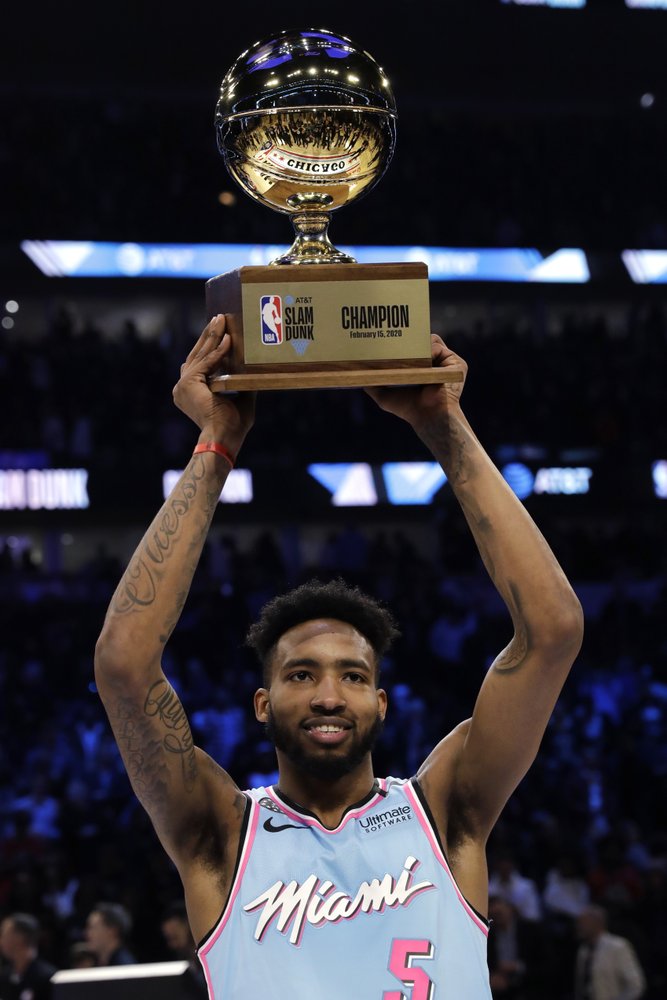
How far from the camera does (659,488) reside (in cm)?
1468

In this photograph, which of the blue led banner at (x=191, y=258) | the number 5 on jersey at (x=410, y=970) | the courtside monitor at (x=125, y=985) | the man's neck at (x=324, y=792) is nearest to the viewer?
the number 5 on jersey at (x=410, y=970)

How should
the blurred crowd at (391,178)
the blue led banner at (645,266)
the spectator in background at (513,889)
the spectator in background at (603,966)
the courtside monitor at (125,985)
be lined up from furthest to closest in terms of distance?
the blue led banner at (645,266), the blurred crowd at (391,178), the spectator in background at (513,889), the spectator in background at (603,966), the courtside monitor at (125,985)

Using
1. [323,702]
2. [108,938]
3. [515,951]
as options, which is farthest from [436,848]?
[515,951]

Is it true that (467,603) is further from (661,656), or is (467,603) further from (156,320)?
(156,320)

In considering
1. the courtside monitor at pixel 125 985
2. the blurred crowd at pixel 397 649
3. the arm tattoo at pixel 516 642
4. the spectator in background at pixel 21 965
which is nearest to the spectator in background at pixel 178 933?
the blurred crowd at pixel 397 649

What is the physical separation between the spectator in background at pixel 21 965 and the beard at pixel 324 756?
4110 mm

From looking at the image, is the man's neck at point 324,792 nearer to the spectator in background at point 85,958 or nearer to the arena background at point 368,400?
the spectator in background at point 85,958

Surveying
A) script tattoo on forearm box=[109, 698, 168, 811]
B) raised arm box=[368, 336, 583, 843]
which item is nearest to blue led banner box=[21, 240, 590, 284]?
raised arm box=[368, 336, 583, 843]

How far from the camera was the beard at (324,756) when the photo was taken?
236 centimetres

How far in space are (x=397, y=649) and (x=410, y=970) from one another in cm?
981

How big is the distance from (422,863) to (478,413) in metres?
12.3

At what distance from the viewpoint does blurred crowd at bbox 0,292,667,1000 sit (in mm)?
7898

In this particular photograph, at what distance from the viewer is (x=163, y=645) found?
229cm

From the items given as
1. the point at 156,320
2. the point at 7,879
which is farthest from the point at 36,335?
Result: the point at 7,879
